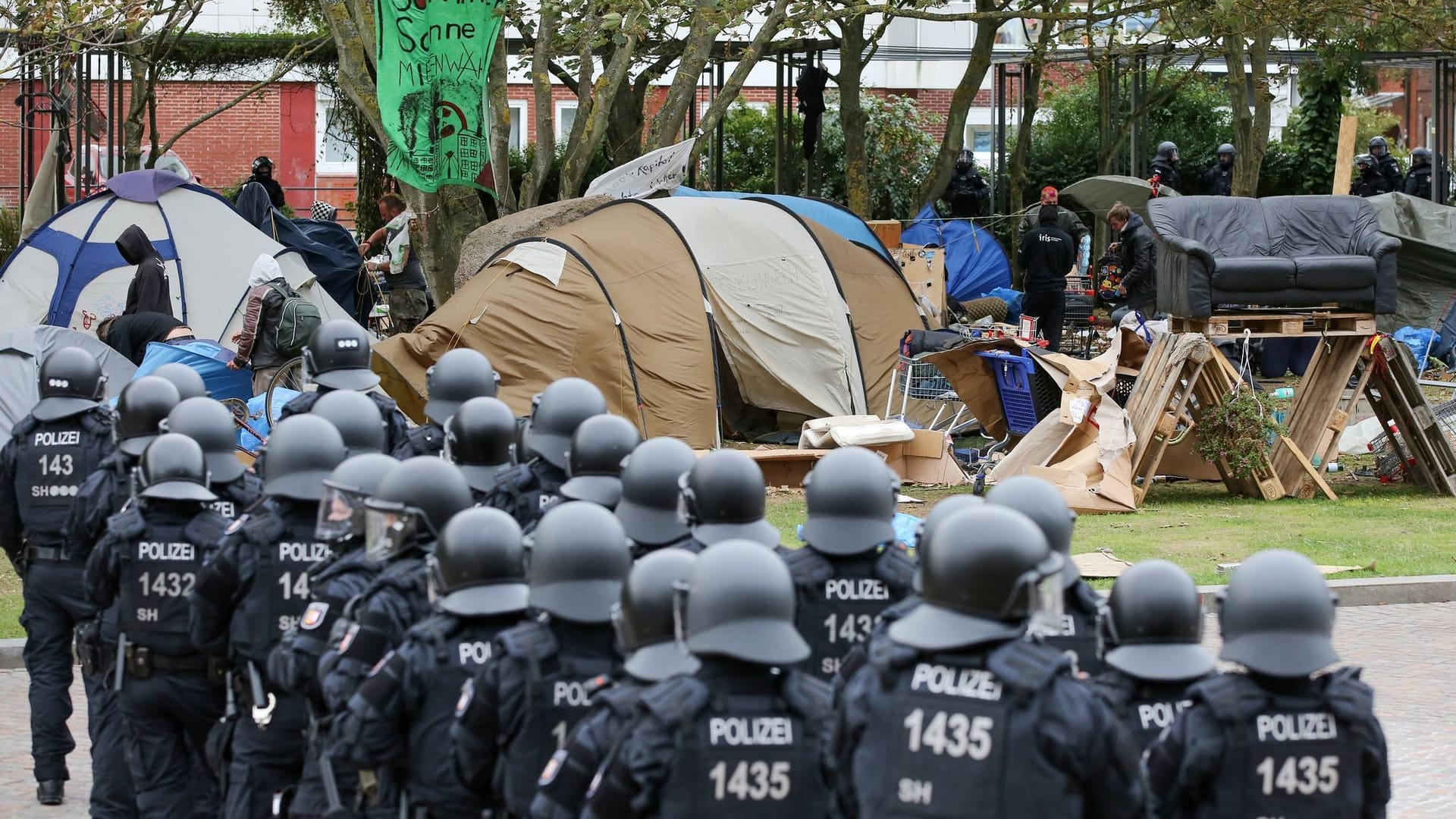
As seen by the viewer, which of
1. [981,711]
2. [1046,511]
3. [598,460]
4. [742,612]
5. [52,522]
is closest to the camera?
[981,711]

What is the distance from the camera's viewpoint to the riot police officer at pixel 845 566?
5.47 metres

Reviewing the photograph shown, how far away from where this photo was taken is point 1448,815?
22.9 feet

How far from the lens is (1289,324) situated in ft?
46.8

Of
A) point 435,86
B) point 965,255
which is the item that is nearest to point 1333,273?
point 435,86

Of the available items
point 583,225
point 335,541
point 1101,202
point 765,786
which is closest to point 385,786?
point 335,541

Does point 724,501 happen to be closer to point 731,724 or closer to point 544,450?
point 731,724

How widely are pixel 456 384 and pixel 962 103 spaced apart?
16013 millimetres

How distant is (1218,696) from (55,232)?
1555cm

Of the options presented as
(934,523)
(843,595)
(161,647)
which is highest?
(934,523)

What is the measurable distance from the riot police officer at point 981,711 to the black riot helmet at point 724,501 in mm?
1452

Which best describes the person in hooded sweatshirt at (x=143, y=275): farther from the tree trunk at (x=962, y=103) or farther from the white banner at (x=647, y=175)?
the tree trunk at (x=962, y=103)

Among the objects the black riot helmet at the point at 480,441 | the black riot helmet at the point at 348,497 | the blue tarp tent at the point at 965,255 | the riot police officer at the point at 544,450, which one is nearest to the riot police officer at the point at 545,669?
the black riot helmet at the point at 348,497

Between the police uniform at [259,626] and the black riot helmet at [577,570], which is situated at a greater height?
the black riot helmet at [577,570]

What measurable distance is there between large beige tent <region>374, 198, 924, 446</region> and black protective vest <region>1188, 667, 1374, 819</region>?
11279mm
